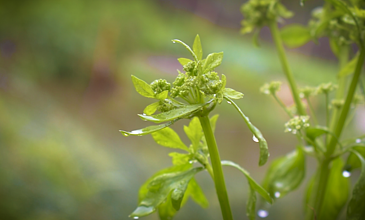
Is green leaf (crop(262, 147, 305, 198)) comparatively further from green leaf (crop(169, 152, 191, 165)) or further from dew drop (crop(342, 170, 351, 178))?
green leaf (crop(169, 152, 191, 165))

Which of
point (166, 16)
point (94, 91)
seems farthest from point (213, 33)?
point (94, 91)

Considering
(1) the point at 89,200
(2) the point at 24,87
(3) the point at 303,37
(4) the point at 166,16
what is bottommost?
(1) the point at 89,200

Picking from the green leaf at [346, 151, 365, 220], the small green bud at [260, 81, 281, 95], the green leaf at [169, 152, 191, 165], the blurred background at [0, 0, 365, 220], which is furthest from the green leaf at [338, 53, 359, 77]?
the blurred background at [0, 0, 365, 220]

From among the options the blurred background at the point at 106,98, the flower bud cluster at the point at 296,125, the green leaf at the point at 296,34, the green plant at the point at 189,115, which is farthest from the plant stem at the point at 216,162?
the blurred background at the point at 106,98

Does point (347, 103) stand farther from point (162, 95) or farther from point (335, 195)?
point (162, 95)

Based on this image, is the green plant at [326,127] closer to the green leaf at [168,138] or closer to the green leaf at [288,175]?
the green leaf at [288,175]

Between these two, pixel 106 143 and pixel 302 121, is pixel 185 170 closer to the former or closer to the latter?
pixel 302 121

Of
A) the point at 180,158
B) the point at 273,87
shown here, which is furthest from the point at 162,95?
the point at 273,87
